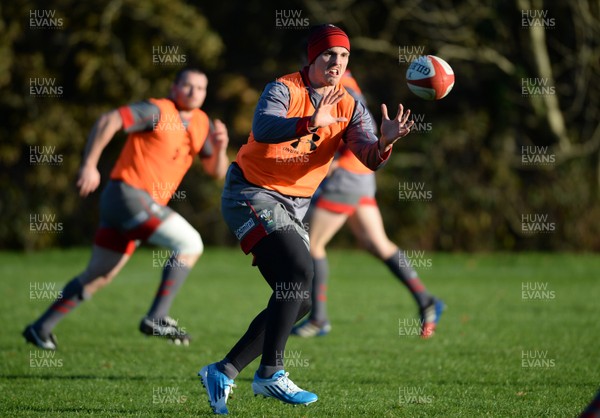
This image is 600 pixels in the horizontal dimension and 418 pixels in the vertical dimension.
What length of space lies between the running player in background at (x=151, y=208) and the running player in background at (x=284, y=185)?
1967mm

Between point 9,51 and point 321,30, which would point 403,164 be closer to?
point 9,51

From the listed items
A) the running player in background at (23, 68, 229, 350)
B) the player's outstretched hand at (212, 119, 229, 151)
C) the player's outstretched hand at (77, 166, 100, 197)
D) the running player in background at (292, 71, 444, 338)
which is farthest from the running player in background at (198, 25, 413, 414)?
the running player in background at (292, 71, 444, 338)

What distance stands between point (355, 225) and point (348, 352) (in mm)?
1526

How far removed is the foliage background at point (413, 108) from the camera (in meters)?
18.0

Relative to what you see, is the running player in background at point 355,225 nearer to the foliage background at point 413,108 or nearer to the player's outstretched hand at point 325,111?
the player's outstretched hand at point 325,111

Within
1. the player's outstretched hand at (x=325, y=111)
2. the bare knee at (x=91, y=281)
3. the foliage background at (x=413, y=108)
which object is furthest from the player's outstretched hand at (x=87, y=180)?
the foliage background at (x=413, y=108)

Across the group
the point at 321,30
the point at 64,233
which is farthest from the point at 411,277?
the point at 64,233

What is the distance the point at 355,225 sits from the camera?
886cm

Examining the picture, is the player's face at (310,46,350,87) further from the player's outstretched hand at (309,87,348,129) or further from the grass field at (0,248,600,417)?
the grass field at (0,248,600,417)

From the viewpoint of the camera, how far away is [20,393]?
601 centimetres

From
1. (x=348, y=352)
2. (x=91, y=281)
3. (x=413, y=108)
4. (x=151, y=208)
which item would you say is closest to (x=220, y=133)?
(x=151, y=208)

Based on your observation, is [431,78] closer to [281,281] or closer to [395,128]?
[395,128]

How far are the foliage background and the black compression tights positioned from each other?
42.5 feet

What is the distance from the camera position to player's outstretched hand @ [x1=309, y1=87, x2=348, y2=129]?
4902mm
